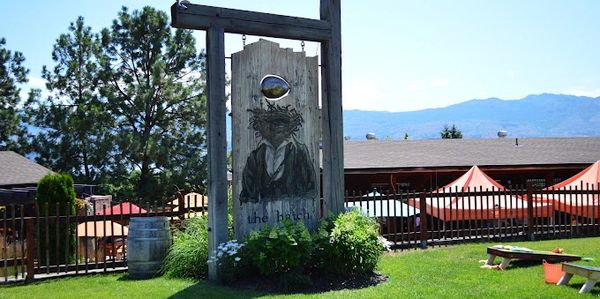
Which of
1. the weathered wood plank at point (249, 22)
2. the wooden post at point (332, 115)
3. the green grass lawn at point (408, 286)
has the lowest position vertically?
the green grass lawn at point (408, 286)

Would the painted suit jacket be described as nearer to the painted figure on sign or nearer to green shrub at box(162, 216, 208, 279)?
the painted figure on sign

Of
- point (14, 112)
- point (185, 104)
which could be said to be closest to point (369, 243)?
point (185, 104)

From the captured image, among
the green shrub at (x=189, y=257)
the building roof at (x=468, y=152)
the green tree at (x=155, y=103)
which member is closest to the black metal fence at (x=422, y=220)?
the green shrub at (x=189, y=257)

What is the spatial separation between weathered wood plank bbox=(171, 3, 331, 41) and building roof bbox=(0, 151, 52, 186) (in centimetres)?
1779

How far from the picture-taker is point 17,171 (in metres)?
26.2

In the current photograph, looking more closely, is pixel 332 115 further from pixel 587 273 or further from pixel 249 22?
pixel 587 273

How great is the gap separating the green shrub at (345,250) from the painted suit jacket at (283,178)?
0.90 metres

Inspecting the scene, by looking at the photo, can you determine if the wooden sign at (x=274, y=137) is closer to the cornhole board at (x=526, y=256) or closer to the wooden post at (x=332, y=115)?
the wooden post at (x=332, y=115)

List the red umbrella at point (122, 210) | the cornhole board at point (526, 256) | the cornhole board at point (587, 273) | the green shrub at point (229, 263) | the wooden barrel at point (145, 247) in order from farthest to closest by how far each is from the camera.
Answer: the red umbrella at point (122, 210) → the cornhole board at point (526, 256) → the wooden barrel at point (145, 247) → the green shrub at point (229, 263) → the cornhole board at point (587, 273)

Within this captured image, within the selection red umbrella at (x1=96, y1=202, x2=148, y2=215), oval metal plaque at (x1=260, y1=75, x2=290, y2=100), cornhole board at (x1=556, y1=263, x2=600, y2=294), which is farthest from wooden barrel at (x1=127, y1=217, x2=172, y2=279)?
cornhole board at (x1=556, y1=263, x2=600, y2=294)

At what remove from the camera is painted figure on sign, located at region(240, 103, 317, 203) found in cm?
978

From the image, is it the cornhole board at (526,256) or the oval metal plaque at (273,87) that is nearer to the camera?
the oval metal plaque at (273,87)

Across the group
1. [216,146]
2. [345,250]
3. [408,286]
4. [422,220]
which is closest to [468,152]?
[422,220]

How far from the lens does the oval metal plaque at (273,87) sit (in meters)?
9.87
